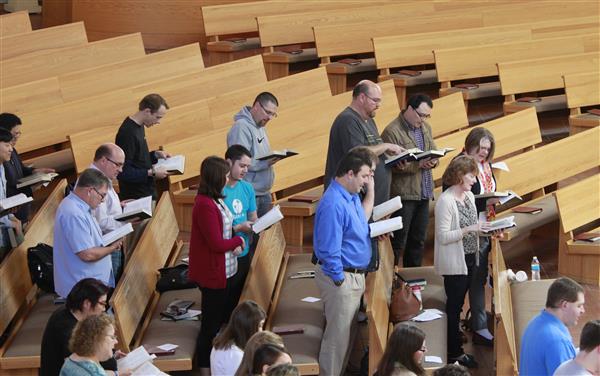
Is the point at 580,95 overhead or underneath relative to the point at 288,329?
overhead

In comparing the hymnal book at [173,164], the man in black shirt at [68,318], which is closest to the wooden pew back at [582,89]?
the hymnal book at [173,164]

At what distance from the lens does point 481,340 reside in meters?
5.59

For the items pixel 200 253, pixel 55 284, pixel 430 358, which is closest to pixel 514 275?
pixel 430 358

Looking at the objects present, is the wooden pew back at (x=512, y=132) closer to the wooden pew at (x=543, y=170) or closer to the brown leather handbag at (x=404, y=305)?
the wooden pew at (x=543, y=170)

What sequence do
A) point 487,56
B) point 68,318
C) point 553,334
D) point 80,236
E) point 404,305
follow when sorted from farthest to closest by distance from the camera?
point 487,56 < point 404,305 < point 80,236 < point 68,318 < point 553,334

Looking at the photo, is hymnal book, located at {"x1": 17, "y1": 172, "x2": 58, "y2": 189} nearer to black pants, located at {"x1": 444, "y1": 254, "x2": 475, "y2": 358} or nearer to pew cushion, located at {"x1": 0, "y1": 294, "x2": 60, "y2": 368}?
pew cushion, located at {"x1": 0, "y1": 294, "x2": 60, "y2": 368}

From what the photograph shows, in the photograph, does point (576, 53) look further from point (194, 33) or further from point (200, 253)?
point (200, 253)

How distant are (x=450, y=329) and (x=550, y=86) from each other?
403cm

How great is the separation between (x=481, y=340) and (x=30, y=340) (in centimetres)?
232

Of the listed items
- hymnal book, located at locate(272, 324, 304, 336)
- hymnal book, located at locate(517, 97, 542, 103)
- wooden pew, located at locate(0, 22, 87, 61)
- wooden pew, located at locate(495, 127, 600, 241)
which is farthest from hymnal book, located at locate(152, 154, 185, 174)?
hymnal book, located at locate(517, 97, 542, 103)

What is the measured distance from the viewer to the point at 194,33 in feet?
33.0

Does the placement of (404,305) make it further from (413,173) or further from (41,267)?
(41,267)

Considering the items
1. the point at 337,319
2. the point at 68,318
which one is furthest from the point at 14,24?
the point at 68,318

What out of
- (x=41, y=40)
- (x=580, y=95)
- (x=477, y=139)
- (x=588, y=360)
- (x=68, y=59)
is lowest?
(x=588, y=360)
